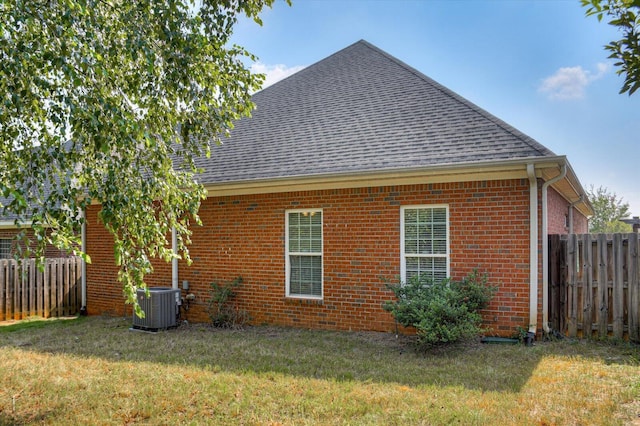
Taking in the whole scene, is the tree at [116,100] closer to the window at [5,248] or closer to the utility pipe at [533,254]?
the utility pipe at [533,254]

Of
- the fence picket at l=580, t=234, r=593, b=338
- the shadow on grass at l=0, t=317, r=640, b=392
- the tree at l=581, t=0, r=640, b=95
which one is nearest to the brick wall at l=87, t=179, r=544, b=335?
the shadow on grass at l=0, t=317, r=640, b=392

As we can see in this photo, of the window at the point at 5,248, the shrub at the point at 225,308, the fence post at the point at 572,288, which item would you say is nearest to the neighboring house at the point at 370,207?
the shrub at the point at 225,308

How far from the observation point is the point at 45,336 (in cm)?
862

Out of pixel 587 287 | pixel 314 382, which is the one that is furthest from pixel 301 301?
pixel 587 287

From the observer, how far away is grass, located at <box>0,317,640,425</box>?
14.4 feet

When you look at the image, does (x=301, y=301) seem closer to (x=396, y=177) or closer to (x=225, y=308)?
(x=225, y=308)

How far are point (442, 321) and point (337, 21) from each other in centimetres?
722

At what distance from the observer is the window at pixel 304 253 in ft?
29.3

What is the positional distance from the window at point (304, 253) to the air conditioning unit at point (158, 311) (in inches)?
99.4

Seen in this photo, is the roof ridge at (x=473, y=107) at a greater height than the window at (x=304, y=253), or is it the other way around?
the roof ridge at (x=473, y=107)

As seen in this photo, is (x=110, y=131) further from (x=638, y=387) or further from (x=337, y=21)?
(x=337, y=21)

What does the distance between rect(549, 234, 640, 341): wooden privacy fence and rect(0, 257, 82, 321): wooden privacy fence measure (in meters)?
11.1

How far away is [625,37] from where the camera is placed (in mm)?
2262

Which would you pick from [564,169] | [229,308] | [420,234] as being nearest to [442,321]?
[420,234]
